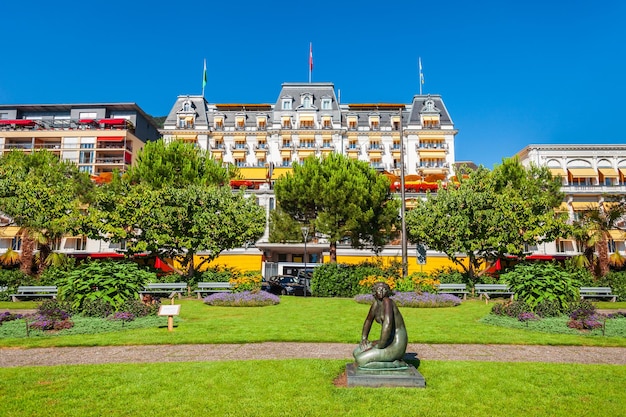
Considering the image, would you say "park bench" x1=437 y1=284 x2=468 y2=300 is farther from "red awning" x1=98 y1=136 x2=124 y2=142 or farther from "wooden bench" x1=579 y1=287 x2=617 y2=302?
"red awning" x1=98 y1=136 x2=124 y2=142

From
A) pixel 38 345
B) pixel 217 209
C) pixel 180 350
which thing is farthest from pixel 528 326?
pixel 217 209

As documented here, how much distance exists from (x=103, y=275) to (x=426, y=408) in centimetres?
1210

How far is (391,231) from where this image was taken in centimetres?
3070

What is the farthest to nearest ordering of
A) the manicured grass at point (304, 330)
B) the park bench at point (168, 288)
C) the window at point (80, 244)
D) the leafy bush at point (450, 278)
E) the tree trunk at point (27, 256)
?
the window at point (80, 244), the leafy bush at point (450, 278), the tree trunk at point (27, 256), the park bench at point (168, 288), the manicured grass at point (304, 330)

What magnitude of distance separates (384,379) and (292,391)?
1.50 metres

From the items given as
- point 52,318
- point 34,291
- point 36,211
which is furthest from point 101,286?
point 36,211

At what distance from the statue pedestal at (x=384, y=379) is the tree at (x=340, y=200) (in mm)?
20665

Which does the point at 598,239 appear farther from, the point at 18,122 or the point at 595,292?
the point at 18,122

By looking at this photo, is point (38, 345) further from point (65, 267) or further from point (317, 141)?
point (317, 141)

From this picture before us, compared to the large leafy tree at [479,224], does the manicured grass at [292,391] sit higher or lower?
lower

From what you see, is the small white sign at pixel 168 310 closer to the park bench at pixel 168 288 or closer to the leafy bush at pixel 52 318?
the leafy bush at pixel 52 318

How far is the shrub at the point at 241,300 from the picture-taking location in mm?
19047

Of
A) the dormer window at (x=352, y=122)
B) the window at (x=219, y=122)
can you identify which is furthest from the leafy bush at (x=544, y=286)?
the window at (x=219, y=122)

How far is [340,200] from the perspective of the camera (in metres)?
27.9
